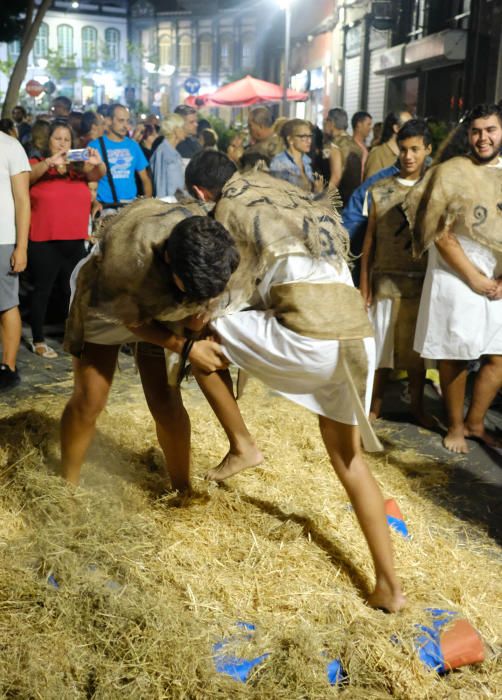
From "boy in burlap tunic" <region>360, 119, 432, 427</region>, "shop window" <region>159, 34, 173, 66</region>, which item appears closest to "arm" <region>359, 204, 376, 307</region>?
"boy in burlap tunic" <region>360, 119, 432, 427</region>

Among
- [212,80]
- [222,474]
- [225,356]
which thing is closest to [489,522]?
[222,474]

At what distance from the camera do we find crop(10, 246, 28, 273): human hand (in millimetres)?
6430

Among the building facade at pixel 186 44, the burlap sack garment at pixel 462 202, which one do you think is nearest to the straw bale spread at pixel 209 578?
the burlap sack garment at pixel 462 202

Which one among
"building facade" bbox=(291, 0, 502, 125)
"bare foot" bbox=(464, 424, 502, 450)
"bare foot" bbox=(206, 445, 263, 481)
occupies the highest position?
"building facade" bbox=(291, 0, 502, 125)

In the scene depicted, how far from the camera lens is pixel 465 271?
Answer: 17.6 ft

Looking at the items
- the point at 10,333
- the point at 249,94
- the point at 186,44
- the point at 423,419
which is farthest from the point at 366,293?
the point at 186,44

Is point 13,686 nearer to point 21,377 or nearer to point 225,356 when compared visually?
point 225,356

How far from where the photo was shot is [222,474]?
438 cm

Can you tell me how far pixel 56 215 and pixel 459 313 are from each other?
3.72m

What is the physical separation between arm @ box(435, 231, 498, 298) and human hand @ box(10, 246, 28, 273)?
3.10 metres

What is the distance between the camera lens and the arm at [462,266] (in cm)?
532

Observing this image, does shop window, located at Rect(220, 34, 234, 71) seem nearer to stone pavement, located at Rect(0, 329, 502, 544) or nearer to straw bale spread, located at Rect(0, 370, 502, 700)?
stone pavement, located at Rect(0, 329, 502, 544)

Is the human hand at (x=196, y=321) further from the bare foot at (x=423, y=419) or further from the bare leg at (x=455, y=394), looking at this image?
the bare foot at (x=423, y=419)

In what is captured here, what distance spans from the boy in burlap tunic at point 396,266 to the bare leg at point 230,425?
75.2 inches
